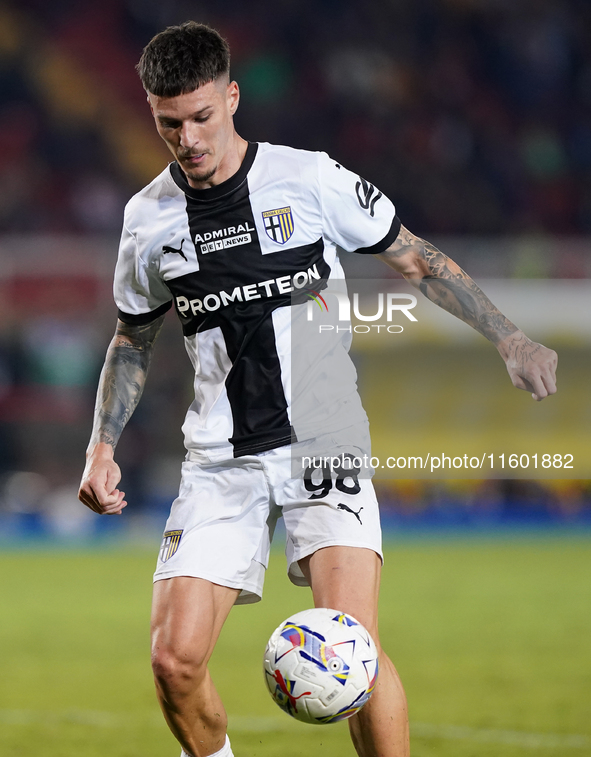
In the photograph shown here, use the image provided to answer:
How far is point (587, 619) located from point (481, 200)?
999 cm

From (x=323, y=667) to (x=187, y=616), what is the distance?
521 millimetres

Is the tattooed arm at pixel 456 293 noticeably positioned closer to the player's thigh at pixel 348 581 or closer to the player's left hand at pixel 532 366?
the player's left hand at pixel 532 366

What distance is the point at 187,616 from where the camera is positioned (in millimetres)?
3307

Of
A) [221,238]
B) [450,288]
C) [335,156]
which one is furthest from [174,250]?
[335,156]

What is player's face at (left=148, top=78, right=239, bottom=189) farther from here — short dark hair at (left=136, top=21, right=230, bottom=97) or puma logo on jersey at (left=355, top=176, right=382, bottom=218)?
puma logo on jersey at (left=355, top=176, right=382, bottom=218)

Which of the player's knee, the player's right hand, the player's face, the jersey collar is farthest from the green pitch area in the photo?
the player's face

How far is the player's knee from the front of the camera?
3.27m

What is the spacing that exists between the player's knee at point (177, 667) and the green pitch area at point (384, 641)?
4.31 ft

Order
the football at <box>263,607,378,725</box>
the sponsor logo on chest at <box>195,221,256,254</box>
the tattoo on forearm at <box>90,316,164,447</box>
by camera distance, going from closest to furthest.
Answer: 1. the football at <box>263,607,378,725</box>
2. the sponsor logo on chest at <box>195,221,256,254</box>
3. the tattoo on forearm at <box>90,316,164,447</box>

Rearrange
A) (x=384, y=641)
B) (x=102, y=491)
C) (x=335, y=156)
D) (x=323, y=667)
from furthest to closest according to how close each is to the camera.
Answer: (x=335, y=156)
(x=384, y=641)
(x=102, y=491)
(x=323, y=667)

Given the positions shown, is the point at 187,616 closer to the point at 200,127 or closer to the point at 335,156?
the point at 200,127

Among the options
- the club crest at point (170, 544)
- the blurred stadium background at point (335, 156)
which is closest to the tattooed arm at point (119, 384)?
the club crest at point (170, 544)

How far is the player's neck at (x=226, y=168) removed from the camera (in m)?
3.60

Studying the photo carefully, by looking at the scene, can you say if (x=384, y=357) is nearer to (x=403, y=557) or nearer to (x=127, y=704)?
(x=403, y=557)
